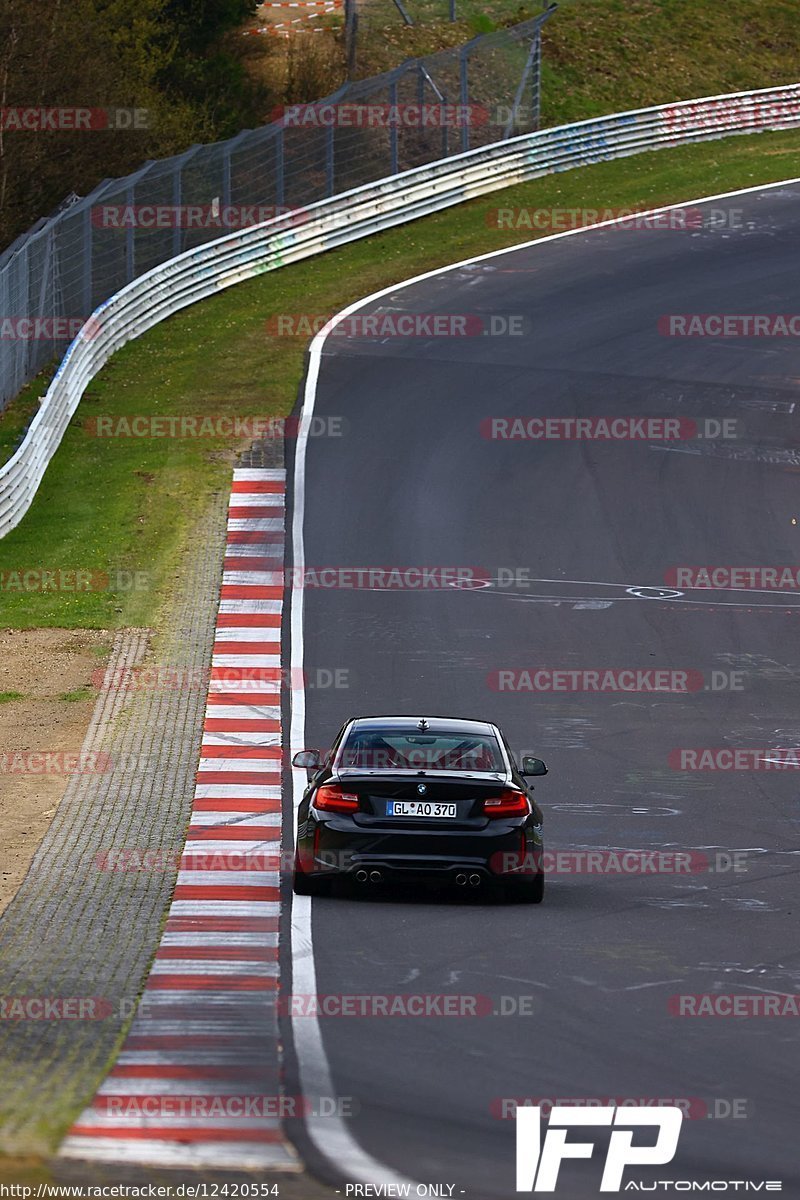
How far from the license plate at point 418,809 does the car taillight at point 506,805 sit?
246 mm

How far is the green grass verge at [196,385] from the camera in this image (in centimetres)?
2516

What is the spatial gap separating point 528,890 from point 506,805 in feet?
2.10

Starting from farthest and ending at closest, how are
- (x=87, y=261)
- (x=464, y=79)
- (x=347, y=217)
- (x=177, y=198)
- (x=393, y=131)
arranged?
1. (x=464, y=79)
2. (x=393, y=131)
3. (x=347, y=217)
4. (x=177, y=198)
5. (x=87, y=261)

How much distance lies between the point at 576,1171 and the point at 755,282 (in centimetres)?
3318

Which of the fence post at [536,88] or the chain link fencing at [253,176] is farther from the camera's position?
the fence post at [536,88]

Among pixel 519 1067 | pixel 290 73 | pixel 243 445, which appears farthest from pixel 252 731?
pixel 290 73

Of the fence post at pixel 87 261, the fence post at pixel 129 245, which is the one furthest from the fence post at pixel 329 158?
the fence post at pixel 87 261

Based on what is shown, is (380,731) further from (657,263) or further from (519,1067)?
(657,263)

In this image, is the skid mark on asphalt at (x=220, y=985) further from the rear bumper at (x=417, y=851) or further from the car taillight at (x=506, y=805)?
the car taillight at (x=506, y=805)

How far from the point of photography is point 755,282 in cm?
3888

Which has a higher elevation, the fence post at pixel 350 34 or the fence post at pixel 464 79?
the fence post at pixel 350 34

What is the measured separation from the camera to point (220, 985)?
10.8 meters

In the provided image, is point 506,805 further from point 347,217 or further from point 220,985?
point 347,217

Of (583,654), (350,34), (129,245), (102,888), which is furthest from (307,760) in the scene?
(350,34)
